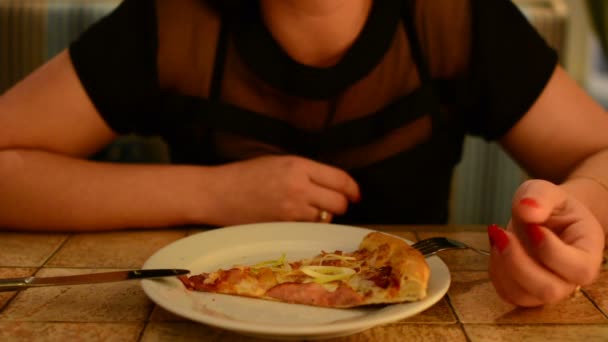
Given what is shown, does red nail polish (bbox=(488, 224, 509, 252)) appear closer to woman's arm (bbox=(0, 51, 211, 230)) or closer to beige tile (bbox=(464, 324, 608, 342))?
beige tile (bbox=(464, 324, 608, 342))

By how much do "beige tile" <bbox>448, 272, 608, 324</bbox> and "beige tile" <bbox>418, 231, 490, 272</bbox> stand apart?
0.06 m

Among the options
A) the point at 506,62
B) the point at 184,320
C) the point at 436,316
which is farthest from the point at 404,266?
the point at 506,62

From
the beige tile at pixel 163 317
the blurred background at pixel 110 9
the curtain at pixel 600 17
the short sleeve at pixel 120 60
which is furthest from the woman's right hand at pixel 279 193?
the curtain at pixel 600 17

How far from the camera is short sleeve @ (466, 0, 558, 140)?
1.08 meters

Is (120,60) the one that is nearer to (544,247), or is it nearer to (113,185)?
(113,185)

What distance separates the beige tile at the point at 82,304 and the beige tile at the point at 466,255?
359 mm

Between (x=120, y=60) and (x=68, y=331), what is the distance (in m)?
0.58

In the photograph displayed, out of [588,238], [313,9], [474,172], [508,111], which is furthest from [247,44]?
[474,172]

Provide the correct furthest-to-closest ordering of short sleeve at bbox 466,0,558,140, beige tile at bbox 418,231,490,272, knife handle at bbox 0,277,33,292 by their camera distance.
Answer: short sleeve at bbox 466,0,558,140
beige tile at bbox 418,231,490,272
knife handle at bbox 0,277,33,292

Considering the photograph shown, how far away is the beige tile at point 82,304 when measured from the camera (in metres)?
0.65

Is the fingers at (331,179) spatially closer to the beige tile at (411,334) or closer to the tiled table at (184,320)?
the tiled table at (184,320)

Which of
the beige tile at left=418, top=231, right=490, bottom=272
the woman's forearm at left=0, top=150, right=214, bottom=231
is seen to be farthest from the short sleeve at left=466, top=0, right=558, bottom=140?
the woman's forearm at left=0, top=150, right=214, bottom=231

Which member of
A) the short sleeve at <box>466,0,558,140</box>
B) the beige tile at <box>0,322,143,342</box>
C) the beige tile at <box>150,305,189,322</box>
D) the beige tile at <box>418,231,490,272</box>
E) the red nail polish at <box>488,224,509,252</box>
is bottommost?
the beige tile at <box>0,322,143,342</box>

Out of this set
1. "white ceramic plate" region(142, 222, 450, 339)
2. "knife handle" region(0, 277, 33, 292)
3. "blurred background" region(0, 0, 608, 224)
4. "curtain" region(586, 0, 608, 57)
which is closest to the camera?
"white ceramic plate" region(142, 222, 450, 339)
